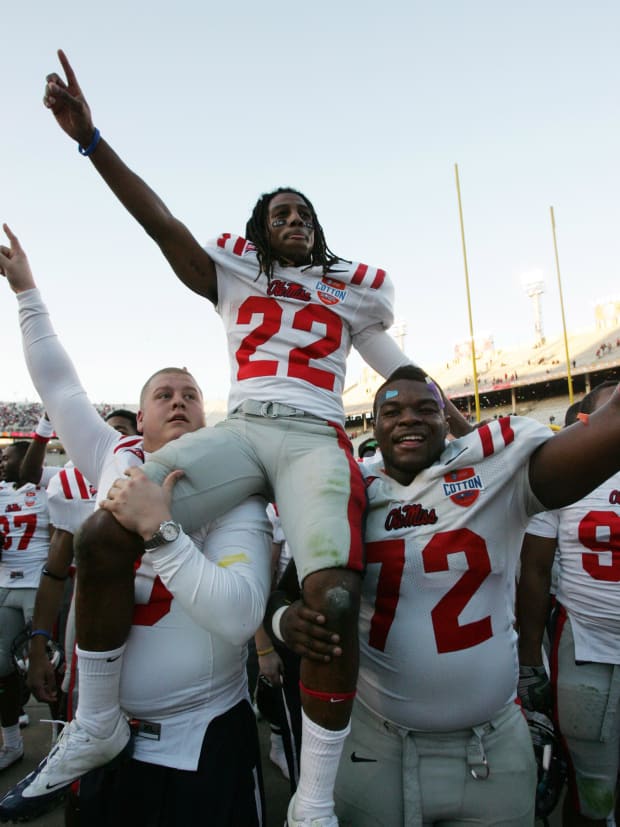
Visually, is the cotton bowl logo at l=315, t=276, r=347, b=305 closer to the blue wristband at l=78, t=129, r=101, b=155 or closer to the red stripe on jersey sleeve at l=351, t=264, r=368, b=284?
the red stripe on jersey sleeve at l=351, t=264, r=368, b=284

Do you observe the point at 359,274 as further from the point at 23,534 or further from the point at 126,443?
the point at 23,534

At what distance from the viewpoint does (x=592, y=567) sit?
277 centimetres

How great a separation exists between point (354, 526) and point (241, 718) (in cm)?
75

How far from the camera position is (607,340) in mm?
30828

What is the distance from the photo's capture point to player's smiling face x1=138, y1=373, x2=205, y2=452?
6.98 ft

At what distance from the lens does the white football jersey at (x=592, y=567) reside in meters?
2.71

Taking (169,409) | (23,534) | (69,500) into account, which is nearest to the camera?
(169,409)

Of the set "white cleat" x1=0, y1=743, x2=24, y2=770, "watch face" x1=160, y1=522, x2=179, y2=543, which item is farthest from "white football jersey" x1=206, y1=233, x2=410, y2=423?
"white cleat" x1=0, y1=743, x2=24, y2=770

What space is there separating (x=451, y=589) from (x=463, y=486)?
33 cm

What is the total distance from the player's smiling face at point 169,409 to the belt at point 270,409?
0.88ft

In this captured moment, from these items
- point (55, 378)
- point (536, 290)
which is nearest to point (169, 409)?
point (55, 378)

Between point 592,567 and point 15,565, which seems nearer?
point 592,567

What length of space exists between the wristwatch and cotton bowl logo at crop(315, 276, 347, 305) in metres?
1.13

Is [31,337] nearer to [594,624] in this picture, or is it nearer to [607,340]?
[594,624]
